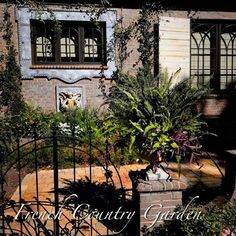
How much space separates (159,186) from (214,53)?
8.31 meters

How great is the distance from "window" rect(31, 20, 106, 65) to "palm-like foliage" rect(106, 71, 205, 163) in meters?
6.64

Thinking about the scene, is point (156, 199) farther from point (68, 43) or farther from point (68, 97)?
point (68, 43)

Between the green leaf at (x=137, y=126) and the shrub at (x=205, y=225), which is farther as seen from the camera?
the green leaf at (x=137, y=126)

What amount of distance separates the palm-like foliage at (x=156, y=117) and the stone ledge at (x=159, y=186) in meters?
0.27

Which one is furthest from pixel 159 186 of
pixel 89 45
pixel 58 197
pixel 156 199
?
pixel 89 45

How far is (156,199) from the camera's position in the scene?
3238 mm

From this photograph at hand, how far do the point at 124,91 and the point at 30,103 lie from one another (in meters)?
6.55

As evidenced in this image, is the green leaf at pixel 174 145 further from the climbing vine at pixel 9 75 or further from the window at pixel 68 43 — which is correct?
the window at pixel 68 43

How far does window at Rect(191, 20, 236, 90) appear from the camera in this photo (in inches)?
408

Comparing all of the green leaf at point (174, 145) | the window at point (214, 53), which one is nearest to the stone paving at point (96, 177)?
the green leaf at point (174, 145)

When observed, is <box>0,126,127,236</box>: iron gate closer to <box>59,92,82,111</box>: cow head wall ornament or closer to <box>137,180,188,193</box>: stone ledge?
<box>137,180,188,193</box>: stone ledge

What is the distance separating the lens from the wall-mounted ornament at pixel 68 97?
9.37 m

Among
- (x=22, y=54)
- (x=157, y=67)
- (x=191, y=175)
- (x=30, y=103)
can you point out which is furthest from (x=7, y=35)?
(x=191, y=175)

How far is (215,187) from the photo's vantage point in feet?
17.1
